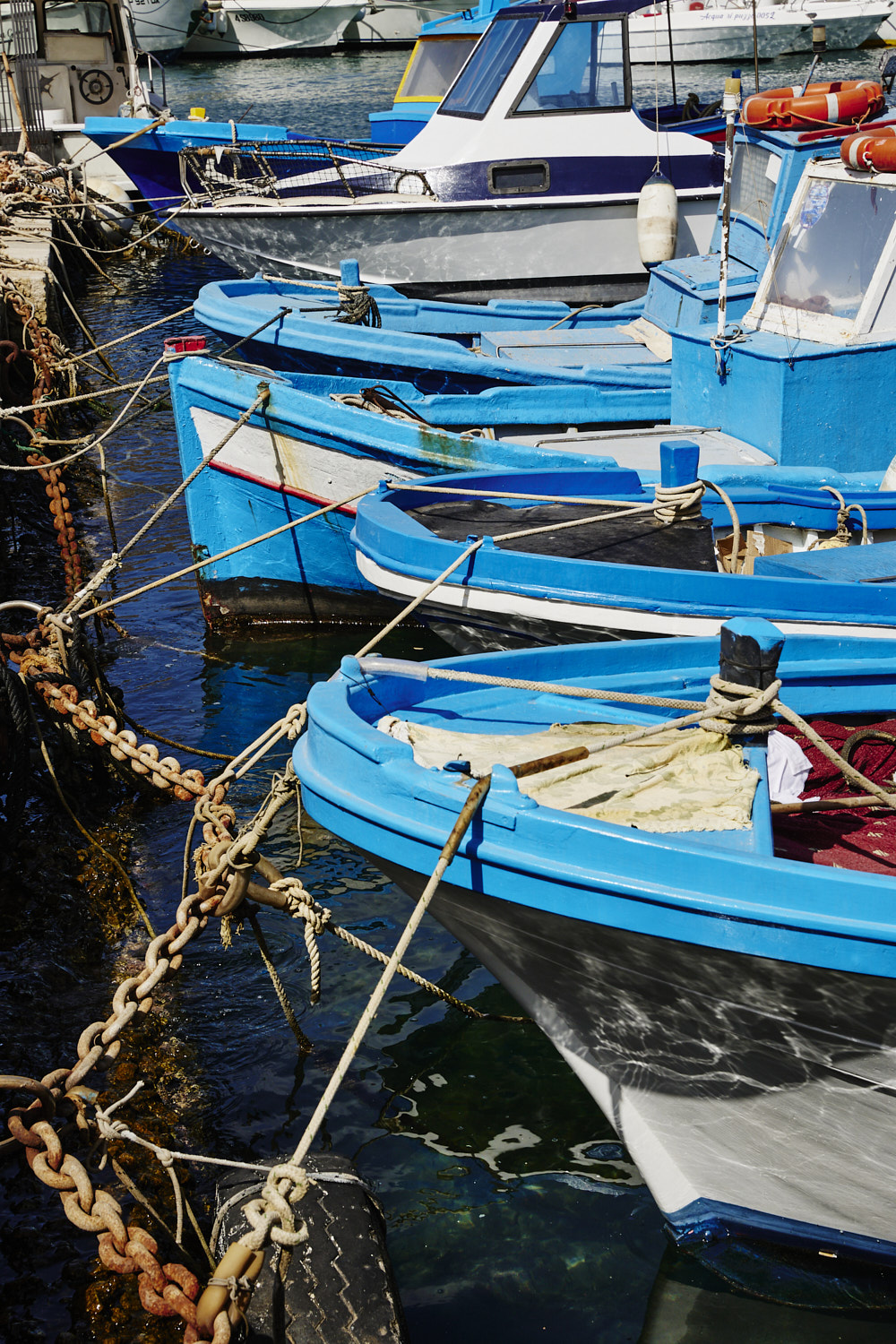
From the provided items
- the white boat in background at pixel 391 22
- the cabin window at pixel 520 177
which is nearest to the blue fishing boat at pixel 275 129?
the cabin window at pixel 520 177

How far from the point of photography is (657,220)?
459 inches

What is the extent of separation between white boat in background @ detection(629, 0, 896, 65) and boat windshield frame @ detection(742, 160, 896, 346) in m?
39.1

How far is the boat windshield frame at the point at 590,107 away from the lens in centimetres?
1186

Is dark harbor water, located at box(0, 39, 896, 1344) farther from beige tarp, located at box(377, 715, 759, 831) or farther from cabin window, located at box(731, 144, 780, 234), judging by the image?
cabin window, located at box(731, 144, 780, 234)

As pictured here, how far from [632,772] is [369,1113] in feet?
5.89

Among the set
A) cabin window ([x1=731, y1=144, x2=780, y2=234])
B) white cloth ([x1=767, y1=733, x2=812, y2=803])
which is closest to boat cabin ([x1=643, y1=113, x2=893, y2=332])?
cabin window ([x1=731, y1=144, x2=780, y2=234])

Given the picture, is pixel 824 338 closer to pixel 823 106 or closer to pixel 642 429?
pixel 642 429

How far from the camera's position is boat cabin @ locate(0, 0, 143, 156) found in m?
22.8

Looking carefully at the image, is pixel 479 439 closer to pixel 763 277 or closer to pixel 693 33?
pixel 763 277

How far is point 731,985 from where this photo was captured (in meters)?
3.29

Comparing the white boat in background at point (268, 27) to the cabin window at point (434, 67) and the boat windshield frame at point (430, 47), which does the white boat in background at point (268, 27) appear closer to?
the boat windshield frame at point (430, 47)

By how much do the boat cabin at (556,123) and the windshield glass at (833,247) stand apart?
550 cm

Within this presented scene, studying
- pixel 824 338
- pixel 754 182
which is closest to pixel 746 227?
pixel 754 182

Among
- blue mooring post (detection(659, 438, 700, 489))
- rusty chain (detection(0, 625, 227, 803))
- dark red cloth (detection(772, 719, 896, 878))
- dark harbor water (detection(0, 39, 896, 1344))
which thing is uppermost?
blue mooring post (detection(659, 438, 700, 489))
